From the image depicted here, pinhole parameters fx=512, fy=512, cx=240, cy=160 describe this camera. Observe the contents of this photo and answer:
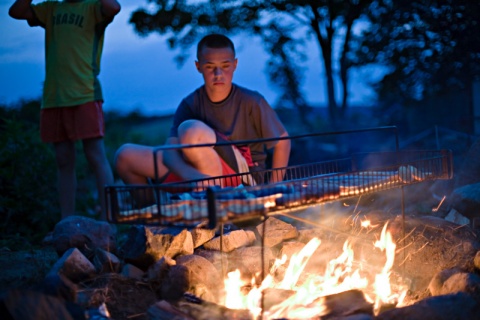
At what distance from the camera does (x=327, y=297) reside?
251 cm

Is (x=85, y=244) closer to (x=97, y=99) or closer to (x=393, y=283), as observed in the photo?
(x=97, y=99)

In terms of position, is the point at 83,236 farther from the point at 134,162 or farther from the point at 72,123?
the point at 72,123

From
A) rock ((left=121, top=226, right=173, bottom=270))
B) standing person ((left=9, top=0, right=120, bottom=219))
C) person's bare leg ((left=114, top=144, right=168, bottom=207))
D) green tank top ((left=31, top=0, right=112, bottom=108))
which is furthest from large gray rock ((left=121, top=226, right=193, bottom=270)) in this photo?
green tank top ((left=31, top=0, right=112, bottom=108))

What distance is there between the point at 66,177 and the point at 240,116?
1.56 metres

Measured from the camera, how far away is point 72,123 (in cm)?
414

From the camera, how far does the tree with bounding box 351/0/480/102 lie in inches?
217

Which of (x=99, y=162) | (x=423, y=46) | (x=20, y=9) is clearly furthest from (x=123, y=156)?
(x=423, y=46)

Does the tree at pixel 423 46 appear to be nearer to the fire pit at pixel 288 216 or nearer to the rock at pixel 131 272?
the fire pit at pixel 288 216

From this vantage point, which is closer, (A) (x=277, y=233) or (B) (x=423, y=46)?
(A) (x=277, y=233)

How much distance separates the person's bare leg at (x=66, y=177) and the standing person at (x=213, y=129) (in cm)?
92

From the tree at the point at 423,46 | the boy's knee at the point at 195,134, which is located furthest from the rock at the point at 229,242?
the tree at the point at 423,46

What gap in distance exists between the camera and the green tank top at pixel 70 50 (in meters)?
4.14

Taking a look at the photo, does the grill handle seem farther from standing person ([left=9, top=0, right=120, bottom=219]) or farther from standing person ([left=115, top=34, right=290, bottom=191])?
standing person ([left=9, top=0, right=120, bottom=219])

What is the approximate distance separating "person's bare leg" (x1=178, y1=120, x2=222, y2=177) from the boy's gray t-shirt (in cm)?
51
